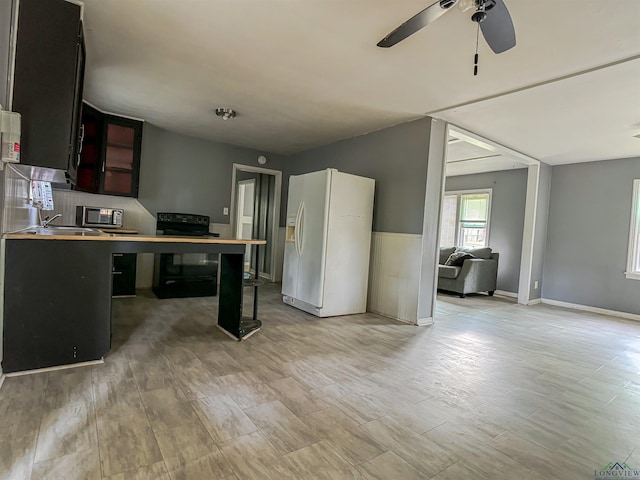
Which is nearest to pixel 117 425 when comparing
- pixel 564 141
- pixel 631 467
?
pixel 631 467

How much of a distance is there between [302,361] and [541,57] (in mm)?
2922

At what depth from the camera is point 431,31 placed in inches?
86.0

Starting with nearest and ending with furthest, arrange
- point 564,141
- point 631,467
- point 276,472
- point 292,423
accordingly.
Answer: point 276,472
point 631,467
point 292,423
point 564,141

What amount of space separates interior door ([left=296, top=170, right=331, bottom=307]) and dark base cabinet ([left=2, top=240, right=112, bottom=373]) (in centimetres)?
215

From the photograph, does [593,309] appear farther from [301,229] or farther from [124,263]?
[124,263]

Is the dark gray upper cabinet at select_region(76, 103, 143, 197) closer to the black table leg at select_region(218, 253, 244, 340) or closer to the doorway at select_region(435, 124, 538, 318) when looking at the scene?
the black table leg at select_region(218, 253, 244, 340)

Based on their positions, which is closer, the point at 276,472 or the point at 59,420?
the point at 276,472

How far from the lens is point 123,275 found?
435 centimetres

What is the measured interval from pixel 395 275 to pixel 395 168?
134 centimetres

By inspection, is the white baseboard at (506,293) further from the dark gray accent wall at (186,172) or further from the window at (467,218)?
the dark gray accent wall at (186,172)

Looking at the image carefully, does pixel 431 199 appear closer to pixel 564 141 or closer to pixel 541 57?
pixel 541 57

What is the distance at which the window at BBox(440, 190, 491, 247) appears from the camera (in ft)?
22.6

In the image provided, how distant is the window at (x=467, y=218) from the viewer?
6875 millimetres

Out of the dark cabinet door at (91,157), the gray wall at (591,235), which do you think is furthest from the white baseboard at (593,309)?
the dark cabinet door at (91,157)
